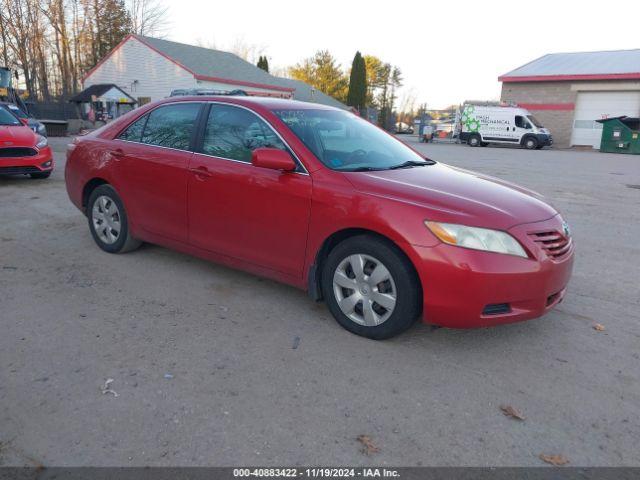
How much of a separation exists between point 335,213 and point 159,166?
1934 millimetres

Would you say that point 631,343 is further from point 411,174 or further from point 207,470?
point 207,470

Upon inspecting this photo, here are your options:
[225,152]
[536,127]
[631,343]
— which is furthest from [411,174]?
[536,127]

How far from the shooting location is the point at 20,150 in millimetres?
9094

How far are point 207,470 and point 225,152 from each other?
104 inches

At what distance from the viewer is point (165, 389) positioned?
2.86 meters

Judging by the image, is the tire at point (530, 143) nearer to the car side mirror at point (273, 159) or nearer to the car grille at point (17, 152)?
the car grille at point (17, 152)

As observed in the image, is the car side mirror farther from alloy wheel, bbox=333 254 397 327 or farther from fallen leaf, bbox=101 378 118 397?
fallen leaf, bbox=101 378 118 397

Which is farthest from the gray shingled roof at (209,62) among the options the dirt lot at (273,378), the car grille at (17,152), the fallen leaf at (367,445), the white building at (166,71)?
the fallen leaf at (367,445)

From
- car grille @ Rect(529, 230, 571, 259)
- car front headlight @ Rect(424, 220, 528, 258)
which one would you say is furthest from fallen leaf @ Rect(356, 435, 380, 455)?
car grille @ Rect(529, 230, 571, 259)

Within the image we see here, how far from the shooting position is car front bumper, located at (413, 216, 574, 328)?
10.1ft

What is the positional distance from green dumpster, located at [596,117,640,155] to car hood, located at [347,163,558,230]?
28.1m

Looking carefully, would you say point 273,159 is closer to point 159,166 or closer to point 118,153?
point 159,166

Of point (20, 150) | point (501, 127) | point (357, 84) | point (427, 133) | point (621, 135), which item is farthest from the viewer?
point (357, 84)

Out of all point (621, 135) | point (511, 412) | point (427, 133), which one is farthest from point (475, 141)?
point (511, 412)
